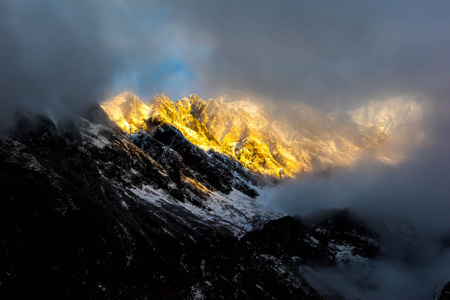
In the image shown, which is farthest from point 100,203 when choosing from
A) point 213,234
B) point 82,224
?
point 213,234

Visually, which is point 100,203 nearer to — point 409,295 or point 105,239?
point 105,239

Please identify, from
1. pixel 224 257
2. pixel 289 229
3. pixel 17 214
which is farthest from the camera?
pixel 289 229

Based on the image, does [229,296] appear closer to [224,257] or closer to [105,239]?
[224,257]

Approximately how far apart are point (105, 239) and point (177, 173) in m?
95.7

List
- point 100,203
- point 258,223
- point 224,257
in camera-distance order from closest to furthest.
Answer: point 100,203
point 224,257
point 258,223

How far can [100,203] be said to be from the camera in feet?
238

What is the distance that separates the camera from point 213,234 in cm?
9938

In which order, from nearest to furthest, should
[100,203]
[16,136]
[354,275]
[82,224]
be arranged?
1. [82,224]
2. [100,203]
3. [16,136]
4. [354,275]

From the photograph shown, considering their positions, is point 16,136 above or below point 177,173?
below

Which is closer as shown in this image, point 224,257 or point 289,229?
point 224,257

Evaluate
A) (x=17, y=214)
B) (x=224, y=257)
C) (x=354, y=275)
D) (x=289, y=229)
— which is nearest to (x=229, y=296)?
(x=224, y=257)

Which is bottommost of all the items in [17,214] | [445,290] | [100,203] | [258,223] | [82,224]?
[17,214]

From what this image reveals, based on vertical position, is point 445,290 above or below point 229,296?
above

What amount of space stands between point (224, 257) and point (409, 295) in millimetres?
188634
